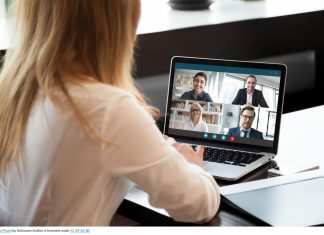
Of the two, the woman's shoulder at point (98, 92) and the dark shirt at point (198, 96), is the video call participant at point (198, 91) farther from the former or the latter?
the woman's shoulder at point (98, 92)

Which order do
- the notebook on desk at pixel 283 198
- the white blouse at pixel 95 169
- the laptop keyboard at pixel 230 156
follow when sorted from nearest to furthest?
the white blouse at pixel 95 169 → the notebook on desk at pixel 283 198 → the laptop keyboard at pixel 230 156

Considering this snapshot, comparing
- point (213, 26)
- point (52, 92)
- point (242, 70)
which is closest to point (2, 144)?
point (52, 92)

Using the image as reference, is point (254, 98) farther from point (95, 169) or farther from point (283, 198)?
point (95, 169)

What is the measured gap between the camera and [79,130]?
1.15 meters

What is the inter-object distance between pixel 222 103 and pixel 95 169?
0.55 m

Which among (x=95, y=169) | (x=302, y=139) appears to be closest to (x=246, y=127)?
(x=302, y=139)

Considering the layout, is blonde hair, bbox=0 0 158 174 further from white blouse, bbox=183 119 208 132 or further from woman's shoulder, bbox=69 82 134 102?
white blouse, bbox=183 119 208 132

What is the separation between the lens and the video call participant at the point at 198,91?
164 centimetres

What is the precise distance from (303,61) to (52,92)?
2.02 meters

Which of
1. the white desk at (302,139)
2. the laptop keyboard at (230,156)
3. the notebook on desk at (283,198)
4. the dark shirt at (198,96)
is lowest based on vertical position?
the notebook on desk at (283,198)

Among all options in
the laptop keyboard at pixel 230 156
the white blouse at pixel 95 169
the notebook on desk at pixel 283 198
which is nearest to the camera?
the white blouse at pixel 95 169

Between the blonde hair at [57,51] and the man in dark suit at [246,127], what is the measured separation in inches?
17.0

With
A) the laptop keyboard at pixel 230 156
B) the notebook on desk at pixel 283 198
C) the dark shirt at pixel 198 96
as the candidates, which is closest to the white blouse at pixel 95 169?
the notebook on desk at pixel 283 198

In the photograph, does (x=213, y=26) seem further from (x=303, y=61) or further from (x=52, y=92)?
(x=52, y=92)
